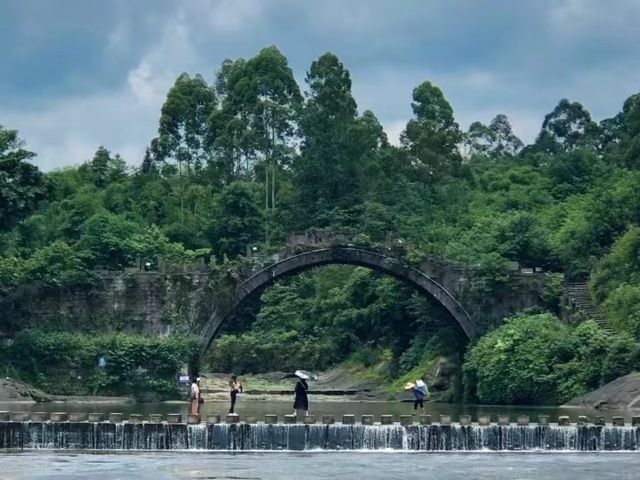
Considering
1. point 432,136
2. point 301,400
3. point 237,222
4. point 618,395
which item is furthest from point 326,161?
point 301,400

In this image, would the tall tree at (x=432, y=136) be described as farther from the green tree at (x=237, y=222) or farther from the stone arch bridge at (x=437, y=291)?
the stone arch bridge at (x=437, y=291)

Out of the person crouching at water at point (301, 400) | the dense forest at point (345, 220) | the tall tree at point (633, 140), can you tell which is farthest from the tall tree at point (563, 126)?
the person crouching at water at point (301, 400)

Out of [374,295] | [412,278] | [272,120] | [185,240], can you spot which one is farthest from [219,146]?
[412,278]

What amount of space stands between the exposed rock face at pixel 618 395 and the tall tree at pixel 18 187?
76.1 ft

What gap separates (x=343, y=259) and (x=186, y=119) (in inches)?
1298

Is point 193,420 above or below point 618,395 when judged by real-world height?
below

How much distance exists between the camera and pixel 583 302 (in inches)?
2397

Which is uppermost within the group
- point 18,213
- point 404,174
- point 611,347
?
point 404,174

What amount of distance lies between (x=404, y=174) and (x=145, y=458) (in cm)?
5514

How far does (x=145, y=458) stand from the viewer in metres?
36.2

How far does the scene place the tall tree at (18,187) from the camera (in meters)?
60.1

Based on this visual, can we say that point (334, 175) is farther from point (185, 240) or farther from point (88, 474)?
point (88, 474)

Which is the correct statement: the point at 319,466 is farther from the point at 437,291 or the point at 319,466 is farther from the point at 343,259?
the point at 343,259

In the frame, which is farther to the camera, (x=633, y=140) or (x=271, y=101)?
(x=271, y=101)
